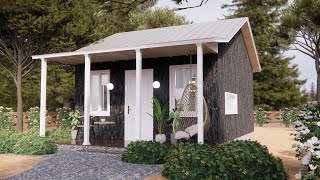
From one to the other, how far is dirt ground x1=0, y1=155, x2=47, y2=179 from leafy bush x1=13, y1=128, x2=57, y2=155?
0.41 metres

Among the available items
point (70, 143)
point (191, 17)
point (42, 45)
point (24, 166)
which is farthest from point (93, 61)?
point (191, 17)

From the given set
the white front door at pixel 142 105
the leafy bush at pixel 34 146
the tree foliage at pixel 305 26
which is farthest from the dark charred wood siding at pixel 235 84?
the tree foliage at pixel 305 26

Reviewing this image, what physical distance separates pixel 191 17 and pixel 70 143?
21409 mm

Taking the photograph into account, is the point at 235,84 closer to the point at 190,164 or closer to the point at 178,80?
the point at 178,80

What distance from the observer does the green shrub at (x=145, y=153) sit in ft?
26.7

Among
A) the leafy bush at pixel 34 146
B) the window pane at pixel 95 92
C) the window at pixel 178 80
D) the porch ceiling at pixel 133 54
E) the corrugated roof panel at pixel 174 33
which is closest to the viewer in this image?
the leafy bush at pixel 34 146

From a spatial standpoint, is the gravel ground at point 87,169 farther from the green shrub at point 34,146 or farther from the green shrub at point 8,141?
the green shrub at point 8,141

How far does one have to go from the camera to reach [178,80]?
11.5m

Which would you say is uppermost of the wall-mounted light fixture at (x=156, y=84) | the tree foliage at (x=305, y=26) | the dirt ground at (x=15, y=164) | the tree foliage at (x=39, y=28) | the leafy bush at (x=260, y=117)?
the tree foliage at (x=305, y=26)

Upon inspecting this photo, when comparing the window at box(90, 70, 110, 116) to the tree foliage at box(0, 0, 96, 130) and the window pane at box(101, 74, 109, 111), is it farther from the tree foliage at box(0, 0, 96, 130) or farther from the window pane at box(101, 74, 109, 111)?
the tree foliage at box(0, 0, 96, 130)

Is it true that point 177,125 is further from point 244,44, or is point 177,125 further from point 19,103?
point 19,103

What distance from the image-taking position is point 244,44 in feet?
46.1

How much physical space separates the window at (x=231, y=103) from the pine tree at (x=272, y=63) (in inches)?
684

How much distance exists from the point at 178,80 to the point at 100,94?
2.87m
